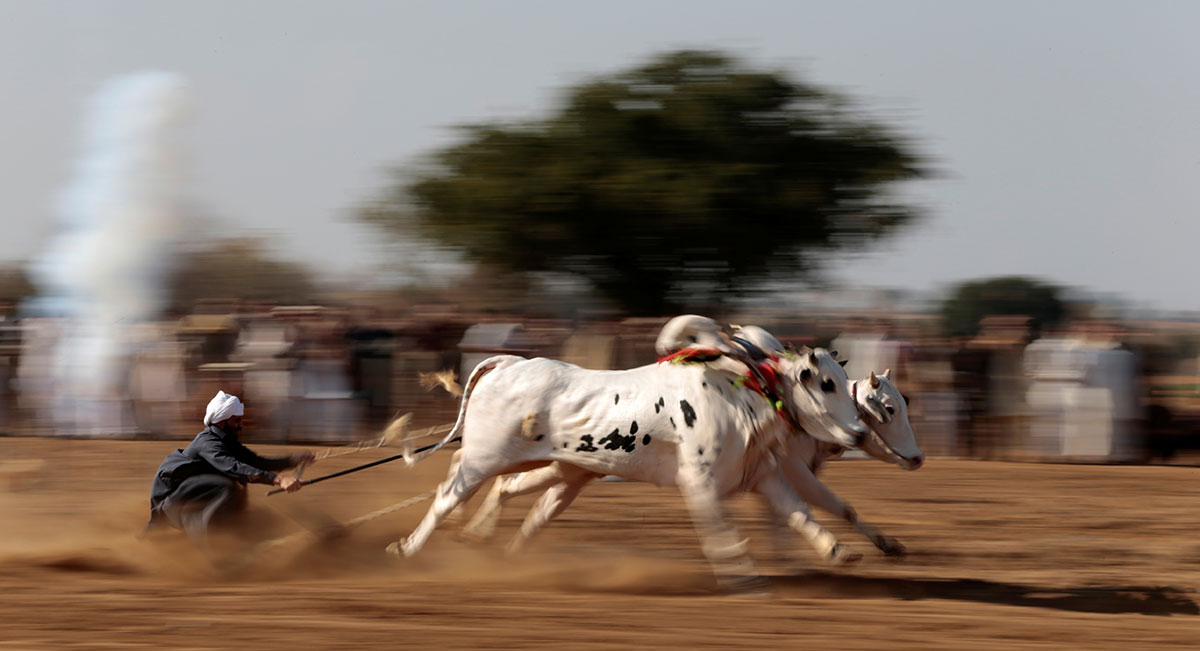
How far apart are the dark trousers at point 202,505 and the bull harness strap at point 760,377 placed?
2688 millimetres

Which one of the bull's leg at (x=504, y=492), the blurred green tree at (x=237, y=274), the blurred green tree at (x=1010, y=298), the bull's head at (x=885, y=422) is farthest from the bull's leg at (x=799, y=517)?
the blurred green tree at (x=237, y=274)

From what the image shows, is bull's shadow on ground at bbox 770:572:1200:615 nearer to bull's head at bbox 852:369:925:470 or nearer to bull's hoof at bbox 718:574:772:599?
bull's hoof at bbox 718:574:772:599

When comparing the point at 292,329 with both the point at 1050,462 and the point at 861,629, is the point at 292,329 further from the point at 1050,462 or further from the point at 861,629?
the point at 861,629

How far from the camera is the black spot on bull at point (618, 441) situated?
7.66 metres

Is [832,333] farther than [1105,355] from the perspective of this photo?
Yes

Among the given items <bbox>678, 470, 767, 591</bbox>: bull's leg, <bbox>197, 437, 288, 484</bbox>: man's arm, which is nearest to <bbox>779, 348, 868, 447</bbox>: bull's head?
<bbox>678, 470, 767, 591</bbox>: bull's leg

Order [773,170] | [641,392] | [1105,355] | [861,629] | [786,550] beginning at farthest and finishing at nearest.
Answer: [773,170] → [1105,355] → [786,550] → [641,392] → [861,629]

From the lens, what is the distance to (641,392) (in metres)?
7.77

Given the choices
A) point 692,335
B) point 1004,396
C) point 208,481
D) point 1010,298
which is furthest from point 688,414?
point 1010,298

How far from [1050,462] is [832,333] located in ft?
9.46

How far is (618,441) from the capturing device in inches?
302

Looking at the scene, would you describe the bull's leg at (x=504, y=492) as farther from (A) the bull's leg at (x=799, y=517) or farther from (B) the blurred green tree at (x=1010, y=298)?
(B) the blurred green tree at (x=1010, y=298)

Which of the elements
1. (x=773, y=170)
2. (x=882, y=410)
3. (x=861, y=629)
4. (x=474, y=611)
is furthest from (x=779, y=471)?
(x=773, y=170)

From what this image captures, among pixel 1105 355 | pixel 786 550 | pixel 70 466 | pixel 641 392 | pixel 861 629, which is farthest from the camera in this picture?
pixel 1105 355
